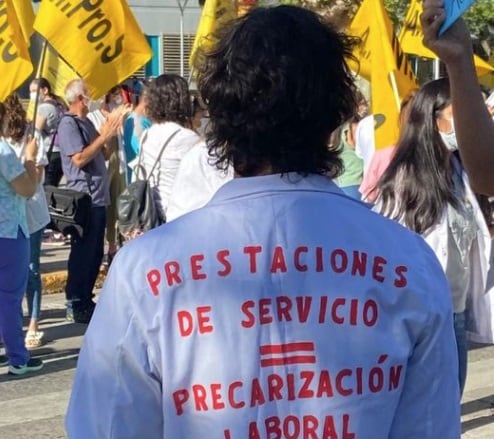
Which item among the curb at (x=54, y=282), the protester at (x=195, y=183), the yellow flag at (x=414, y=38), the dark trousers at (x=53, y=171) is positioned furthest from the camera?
the dark trousers at (x=53, y=171)

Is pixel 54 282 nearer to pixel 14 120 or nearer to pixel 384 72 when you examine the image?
pixel 14 120

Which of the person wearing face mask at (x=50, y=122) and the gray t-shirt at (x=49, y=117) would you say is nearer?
the person wearing face mask at (x=50, y=122)

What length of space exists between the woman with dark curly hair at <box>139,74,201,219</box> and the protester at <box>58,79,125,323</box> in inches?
65.5

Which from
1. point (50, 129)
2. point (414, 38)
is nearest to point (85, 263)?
point (414, 38)

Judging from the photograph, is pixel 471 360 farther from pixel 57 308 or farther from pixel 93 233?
→ pixel 57 308

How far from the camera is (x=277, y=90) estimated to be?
1787 mm

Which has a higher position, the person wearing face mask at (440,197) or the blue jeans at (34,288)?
the person wearing face mask at (440,197)

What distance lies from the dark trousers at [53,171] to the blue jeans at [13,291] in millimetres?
4104

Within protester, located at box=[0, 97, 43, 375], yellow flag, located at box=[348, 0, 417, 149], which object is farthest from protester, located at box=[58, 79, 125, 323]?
yellow flag, located at box=[348, 0, 417, 149]

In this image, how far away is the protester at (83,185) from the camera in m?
7.99

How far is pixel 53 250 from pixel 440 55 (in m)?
9.90

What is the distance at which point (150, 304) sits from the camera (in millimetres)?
1737

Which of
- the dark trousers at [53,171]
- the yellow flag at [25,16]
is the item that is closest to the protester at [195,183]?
the yellow flag at [25,16]

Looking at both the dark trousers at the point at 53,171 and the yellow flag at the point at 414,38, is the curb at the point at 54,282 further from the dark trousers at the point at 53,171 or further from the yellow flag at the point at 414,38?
the yellow flag at the point at 414,38
